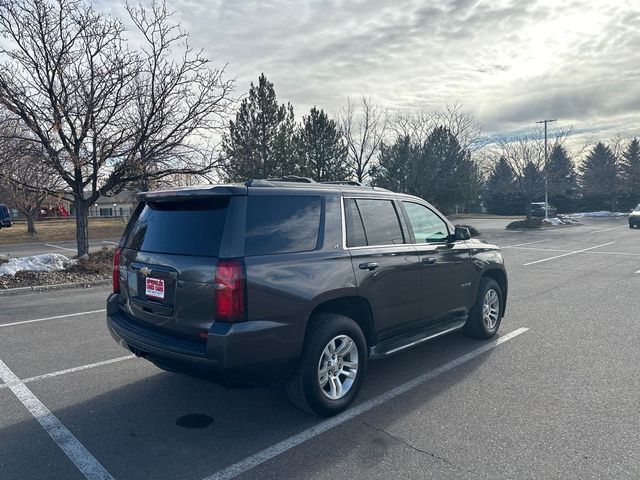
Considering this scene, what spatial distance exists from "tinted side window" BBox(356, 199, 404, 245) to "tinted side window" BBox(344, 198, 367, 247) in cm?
6

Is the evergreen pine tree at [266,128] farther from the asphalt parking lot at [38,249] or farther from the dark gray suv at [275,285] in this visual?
the dark gray suv at [275,285]

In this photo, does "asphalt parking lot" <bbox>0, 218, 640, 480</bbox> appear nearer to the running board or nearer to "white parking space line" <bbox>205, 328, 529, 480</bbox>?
"white parking space line" <bbox>205, 328, 529, 480</bbox>

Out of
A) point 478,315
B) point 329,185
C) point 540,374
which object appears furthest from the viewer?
point 478,315

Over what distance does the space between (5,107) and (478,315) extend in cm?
1137

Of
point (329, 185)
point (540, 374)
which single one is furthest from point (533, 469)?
point (329, 185)

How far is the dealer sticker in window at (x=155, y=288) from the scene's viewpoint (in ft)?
11.4

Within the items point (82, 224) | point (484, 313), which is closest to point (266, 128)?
point (82, 224)

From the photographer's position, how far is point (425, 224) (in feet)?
16.0

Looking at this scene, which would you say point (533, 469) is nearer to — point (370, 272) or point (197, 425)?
point (370, 272)

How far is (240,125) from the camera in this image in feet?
80.1

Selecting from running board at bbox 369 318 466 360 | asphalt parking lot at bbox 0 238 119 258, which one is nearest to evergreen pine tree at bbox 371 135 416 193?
asphalt parking lot at bbox 0 238 119 258

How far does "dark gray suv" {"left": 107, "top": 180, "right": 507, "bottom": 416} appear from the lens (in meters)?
3.15

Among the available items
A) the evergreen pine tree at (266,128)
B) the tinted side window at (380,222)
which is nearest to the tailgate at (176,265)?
the tinted side window at (380,222)

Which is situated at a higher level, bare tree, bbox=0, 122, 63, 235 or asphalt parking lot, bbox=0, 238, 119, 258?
bare tree, bbox=0, 122, 63, 235
